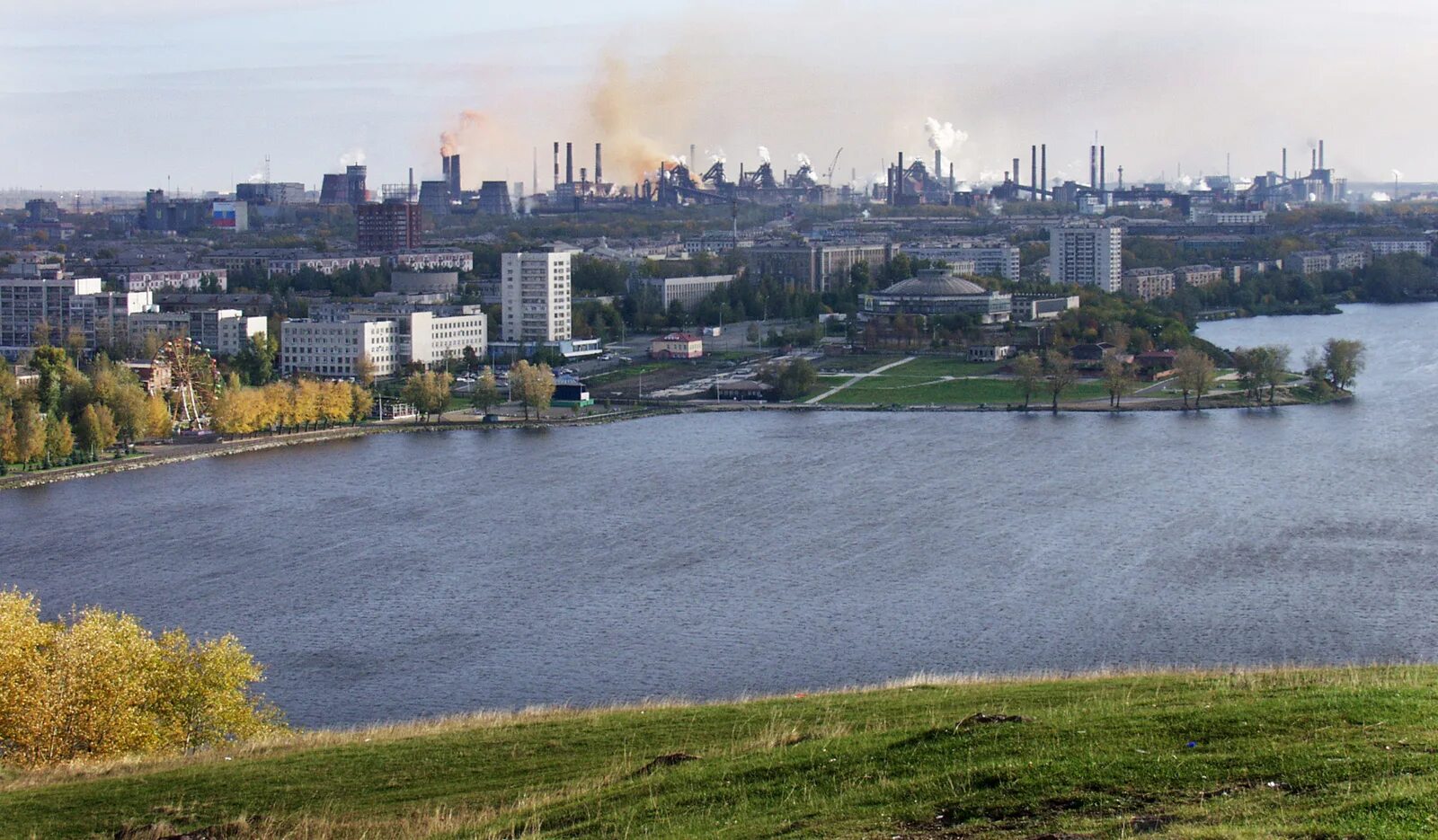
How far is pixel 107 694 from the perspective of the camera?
4227mm

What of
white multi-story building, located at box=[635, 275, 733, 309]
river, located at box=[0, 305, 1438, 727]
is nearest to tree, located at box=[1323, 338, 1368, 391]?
river, located at box=[0, 305, 1438, 727]

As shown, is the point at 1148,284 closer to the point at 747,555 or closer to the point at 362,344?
the point at 362,344

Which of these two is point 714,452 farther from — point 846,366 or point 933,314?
point 933,314

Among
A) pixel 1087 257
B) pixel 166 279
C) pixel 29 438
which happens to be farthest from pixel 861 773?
pixel 1087 257

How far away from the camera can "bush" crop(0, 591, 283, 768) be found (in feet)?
13.6

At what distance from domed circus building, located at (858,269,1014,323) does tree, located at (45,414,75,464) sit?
29.6 ft

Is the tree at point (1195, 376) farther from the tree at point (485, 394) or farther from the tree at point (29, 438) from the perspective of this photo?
the tree at point (29, 438)

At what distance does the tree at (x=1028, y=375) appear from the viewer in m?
13.3

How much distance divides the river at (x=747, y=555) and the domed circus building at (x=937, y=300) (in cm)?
643

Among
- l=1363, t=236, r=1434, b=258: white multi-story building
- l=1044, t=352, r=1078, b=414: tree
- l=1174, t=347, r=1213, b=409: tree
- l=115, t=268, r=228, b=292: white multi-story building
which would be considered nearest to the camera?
l=1174, t=347, r=1213, b=409: tree

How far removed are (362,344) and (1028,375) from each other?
16.2 feet

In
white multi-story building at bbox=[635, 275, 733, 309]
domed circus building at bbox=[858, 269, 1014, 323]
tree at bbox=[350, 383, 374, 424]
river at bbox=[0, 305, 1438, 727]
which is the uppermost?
white multi-story building at bbox=[635, 275, 733, 309]

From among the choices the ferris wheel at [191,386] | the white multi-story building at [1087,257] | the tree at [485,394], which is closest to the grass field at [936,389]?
the tree at [485,394]

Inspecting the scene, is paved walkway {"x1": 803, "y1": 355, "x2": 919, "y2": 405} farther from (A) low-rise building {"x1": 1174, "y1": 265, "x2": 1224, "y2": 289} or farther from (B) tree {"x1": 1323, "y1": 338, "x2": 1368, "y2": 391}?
(A) low-rise building {"x1": 1174, "y1": 265, "x2": 1224, "y2": 289}
